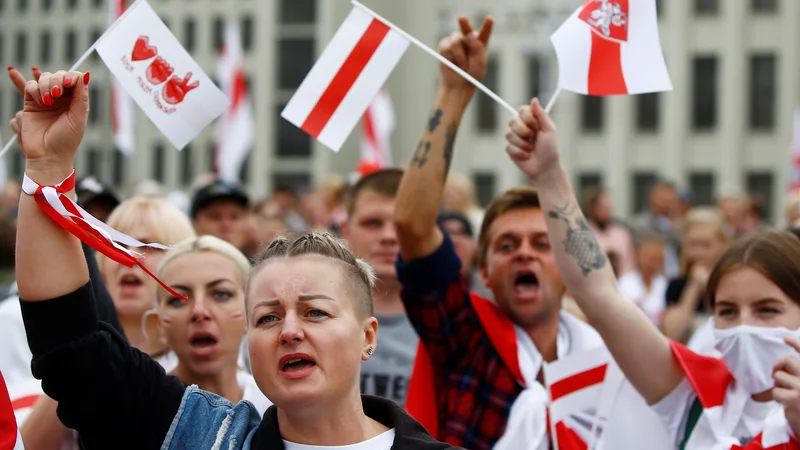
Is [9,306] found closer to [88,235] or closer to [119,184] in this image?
[88,235]

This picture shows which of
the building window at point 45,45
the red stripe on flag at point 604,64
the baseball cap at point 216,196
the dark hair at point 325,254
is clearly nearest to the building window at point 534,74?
the building window at point 45,45

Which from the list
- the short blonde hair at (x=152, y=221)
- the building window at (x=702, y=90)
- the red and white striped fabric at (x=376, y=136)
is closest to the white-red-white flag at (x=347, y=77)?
the short blonde hair at (x=152, y=221)

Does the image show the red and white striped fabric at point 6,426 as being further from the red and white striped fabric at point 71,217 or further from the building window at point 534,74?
the building window at point 534,74

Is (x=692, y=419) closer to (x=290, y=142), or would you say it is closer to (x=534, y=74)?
(x=534, y=74)

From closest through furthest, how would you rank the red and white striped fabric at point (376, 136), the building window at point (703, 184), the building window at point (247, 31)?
the red and white striped fabric at point (376, 136), the building window at point (703, 184), the building window at point (247, 31)

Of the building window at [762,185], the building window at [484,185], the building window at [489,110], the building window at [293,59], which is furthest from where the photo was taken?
the building window at [293,59]

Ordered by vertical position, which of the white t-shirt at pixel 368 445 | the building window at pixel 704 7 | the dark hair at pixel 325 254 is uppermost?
the building window at pixel 704 7

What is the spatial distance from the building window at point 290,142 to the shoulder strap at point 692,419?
131 ft

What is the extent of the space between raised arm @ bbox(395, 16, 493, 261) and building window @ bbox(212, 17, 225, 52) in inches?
1626

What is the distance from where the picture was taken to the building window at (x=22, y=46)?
2023 inches

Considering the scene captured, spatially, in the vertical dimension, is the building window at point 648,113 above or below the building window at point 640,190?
above

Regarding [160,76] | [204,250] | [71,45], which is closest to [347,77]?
[160,76]

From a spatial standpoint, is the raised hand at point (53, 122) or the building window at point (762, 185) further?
the building window at point (762, 185)

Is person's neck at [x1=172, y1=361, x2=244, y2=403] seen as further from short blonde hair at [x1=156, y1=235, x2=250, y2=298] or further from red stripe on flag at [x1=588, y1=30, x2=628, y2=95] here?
red stripe on flag at [x1=588, y1=30, x2=628, y2=95]
